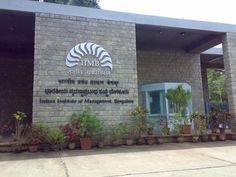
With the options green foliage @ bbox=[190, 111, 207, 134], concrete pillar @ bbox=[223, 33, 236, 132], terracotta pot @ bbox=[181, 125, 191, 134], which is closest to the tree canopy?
concrete pillar @ bbox=[223, 33, 236, 132]

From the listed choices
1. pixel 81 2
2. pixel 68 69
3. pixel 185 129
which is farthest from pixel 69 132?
pixel 81 2

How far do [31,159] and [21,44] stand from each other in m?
6.77

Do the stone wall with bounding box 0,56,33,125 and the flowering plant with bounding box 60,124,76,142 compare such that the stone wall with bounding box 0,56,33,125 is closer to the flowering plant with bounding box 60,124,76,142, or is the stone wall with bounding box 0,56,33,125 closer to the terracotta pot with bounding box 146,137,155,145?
the flowering plant with bounding box 60,124,76,142

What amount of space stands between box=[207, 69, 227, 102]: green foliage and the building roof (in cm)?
1904

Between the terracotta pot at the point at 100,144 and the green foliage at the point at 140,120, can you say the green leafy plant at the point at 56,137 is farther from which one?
the green foliage at the point at 140,120

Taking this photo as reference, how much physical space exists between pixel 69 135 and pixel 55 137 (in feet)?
1.46

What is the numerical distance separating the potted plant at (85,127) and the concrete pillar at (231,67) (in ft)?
18.1

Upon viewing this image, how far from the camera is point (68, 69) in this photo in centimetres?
839

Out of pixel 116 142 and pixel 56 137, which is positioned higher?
pixel 56 137

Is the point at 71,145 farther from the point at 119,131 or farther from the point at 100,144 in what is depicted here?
the point at 119,131

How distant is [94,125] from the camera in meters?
7.80

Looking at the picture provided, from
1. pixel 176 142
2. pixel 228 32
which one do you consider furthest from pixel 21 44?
pixel 228 32

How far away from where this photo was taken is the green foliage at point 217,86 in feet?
94.0

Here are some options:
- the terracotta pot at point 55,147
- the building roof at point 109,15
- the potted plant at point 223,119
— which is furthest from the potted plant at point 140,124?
the building roof at point 109,15
